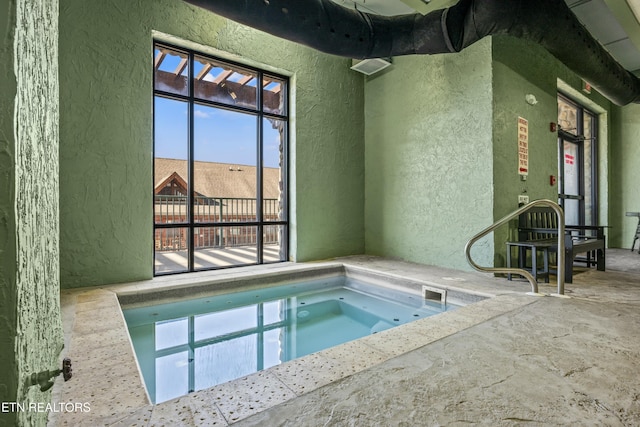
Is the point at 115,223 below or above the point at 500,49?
below

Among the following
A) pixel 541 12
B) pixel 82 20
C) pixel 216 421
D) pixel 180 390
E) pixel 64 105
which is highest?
pixel 82 20

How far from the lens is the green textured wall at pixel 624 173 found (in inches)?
235

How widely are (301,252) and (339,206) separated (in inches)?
40.2

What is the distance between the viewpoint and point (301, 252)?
4660mm

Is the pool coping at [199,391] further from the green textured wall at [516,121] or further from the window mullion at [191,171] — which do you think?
the green textured wall at [516,121]

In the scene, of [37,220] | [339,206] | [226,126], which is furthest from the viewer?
[226,126]

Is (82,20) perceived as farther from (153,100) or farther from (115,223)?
(115,223)

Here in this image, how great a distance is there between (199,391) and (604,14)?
639 cm

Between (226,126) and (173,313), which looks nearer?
(173,313)

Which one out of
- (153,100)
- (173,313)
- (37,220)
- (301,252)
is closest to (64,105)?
(153,100)

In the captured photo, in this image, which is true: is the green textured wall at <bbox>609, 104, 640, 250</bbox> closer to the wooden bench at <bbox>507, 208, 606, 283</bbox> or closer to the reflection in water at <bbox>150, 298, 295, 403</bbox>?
the wooden bench at <bbox>507, 208, 606, 283</bbox>

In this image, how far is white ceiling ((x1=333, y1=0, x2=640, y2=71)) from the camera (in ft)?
12.4

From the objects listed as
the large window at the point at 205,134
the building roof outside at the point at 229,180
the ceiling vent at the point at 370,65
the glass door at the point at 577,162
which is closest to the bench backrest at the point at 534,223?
the glass door at the point at 577,162

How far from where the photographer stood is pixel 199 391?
1.32 m
